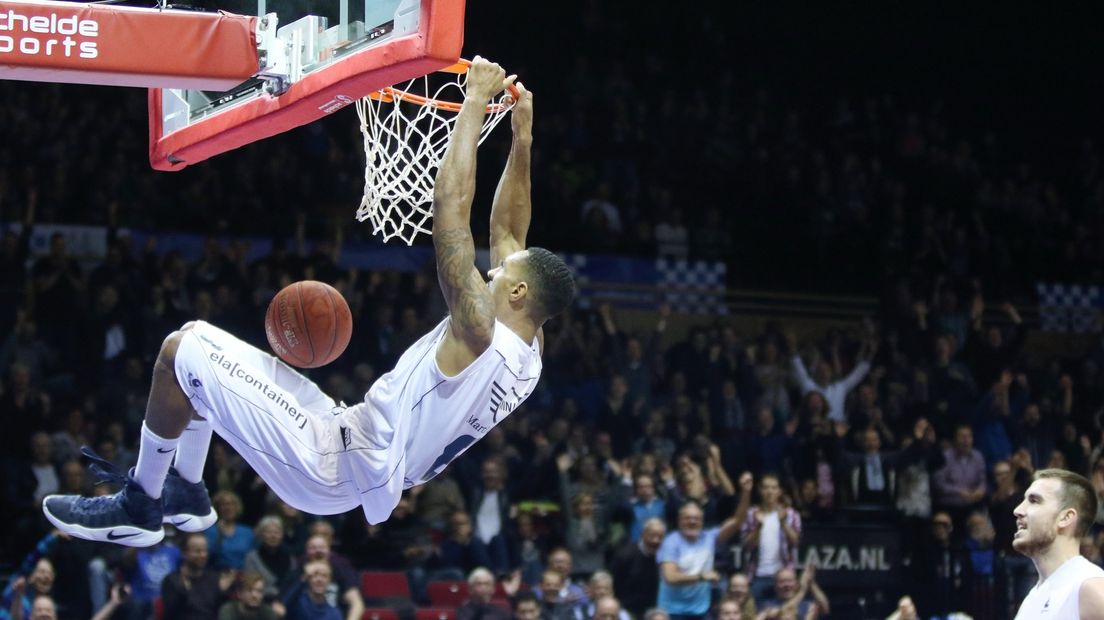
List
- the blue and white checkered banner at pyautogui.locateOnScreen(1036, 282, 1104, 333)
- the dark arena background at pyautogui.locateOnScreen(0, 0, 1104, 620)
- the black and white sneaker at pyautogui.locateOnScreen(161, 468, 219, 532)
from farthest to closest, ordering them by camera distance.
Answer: the blue and white checkered banner at pyautogui.locateOnScreen(1036, 282, 1104, 333)
the dark arena background at pyautogui.locateOnScreen(0, 0, 1104, 620)
the black and white sneaker at pyautogui.locateOnScreen(161, 468, 219, 532)

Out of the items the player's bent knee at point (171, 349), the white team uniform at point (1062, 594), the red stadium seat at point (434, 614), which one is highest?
the player's bent knee at point (171, 349)

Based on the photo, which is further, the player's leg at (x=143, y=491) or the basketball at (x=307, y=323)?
the player's leg at (x=143, y=491)

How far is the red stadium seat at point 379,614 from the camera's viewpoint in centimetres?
1074

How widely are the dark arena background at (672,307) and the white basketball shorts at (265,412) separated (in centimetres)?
162

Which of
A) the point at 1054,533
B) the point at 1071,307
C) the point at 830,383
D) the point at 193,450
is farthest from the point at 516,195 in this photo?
the point at 1071,307

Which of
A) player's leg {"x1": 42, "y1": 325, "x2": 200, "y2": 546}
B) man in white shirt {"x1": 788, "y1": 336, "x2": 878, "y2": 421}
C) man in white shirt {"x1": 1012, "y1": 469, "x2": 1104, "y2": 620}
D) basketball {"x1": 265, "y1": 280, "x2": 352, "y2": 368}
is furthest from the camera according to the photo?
man in white shirt {"x1": 788, "y1": 336, "x2": 878, "y2": 421}

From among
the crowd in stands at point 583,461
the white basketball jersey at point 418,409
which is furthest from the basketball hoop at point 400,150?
the crowd in stands at point 583,461

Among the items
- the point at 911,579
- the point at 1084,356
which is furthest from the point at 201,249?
the point at 1084,356

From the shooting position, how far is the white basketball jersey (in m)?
5.76

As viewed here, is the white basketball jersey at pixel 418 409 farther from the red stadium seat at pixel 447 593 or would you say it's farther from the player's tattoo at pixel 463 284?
the red stadium seat at pixel 447 593

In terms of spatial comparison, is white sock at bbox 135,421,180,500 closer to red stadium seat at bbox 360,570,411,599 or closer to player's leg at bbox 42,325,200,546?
player's leg at bbox 42,325,200,546

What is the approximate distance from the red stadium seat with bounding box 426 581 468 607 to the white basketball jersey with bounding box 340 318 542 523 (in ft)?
17.6

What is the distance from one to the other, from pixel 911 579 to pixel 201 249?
699cm

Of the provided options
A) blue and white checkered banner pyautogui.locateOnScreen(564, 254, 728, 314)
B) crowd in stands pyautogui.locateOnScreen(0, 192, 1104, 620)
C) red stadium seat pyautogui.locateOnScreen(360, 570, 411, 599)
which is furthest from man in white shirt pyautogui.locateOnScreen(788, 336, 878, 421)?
red stadium seat pyautogui.locateOnScreen(360, 570, 411, 599)
